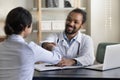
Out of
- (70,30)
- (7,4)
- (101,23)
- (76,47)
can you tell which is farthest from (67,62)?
(7,4)

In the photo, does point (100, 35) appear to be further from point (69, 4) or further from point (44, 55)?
point (44, 55)

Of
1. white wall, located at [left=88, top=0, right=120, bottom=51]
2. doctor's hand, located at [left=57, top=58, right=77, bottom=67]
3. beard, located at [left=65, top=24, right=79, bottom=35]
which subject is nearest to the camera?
doctor's hand, located at [left=57, top=58, right=77, bottom=67]

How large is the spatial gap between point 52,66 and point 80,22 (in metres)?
0.72

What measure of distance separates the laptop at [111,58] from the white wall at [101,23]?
177cm

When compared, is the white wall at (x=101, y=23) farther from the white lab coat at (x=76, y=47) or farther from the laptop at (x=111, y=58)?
the laptop at (x=111, y=58)

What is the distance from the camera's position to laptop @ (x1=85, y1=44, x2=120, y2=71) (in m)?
1.97

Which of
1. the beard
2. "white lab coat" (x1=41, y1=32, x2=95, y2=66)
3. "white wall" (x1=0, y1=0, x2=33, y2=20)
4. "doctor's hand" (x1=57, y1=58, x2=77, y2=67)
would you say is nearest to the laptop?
"doctor's hand" (x1=57, y1=58, x2=77, y2=67)

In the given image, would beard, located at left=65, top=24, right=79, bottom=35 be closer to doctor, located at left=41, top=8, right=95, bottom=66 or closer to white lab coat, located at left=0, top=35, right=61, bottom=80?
doctor, located at left=41, top=8, right=95, bottom=66

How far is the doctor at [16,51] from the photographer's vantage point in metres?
1.45

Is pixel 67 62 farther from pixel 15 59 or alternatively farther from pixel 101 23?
pixel 101 23

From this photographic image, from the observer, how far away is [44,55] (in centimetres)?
166

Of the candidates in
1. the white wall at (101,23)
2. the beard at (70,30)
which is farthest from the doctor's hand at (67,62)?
the white wall at (101,23)

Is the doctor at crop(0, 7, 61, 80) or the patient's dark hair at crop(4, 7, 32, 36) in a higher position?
the patient's dark hair at crop(4, 7, 32, 36)

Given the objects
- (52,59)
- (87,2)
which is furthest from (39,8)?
(52,59)
